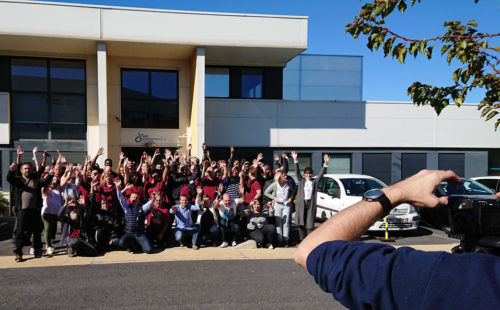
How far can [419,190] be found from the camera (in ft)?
4.00

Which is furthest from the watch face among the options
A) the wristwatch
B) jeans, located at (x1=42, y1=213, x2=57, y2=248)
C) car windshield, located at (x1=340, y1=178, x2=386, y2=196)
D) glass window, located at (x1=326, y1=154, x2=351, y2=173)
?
glass window, located at (x1=326, y1=154, x2=351, y2=173)

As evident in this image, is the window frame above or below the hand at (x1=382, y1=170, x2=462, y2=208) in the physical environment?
above

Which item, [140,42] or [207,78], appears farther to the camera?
[207,78]

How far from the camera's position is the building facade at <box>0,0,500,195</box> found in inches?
617

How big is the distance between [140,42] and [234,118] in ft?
16.5

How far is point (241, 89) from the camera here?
60.7ft

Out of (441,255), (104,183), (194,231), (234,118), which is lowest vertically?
(194,231)

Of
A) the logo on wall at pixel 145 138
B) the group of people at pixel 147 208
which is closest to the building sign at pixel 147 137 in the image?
the logo on wall at pixel 145 138

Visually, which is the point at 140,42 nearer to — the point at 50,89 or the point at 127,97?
the point at 127,97

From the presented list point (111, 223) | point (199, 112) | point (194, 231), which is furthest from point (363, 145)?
point (111, 223)

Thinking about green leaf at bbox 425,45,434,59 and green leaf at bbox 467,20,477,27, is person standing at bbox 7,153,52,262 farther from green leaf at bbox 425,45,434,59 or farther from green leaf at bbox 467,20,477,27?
green leaf at bbox 467,20,477,27

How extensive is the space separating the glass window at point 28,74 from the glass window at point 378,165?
578 inches

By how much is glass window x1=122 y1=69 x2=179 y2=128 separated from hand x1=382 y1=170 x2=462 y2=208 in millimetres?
17372

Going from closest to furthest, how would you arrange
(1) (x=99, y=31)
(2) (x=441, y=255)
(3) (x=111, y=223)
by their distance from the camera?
1. (2) (x=441, y=255)
2. (3) (x=111, y=223)
3. (1) (x=99, y=31)
